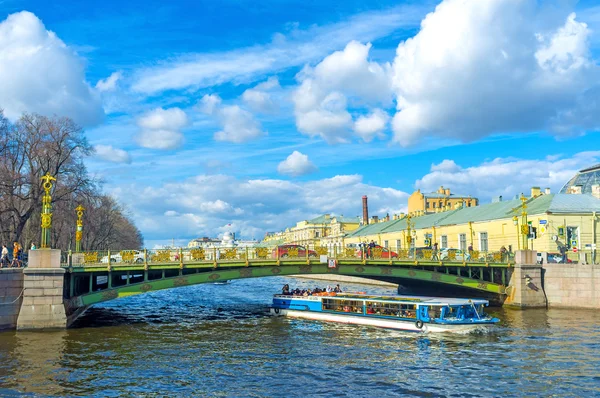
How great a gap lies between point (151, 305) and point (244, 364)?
33.3 meters

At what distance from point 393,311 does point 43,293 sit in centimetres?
2295

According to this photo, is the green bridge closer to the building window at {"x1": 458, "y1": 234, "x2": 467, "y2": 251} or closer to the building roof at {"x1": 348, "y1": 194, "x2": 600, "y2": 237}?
the building roof at {"x1": 348, "y1": 194, "x2": 600, "y2": 237}

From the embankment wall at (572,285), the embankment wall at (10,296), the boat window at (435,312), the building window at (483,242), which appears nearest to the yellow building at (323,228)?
the building window at (483,242)

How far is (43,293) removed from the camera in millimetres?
35969

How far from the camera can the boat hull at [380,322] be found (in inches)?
1502

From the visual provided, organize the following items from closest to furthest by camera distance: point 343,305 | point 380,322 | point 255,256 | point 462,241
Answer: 1. point 380,322
2. point 255,256
3. point 343,305
4. point 462,241

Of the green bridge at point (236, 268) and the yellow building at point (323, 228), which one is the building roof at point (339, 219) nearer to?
the yellow building at point (323, 228)

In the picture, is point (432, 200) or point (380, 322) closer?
point (380, 322)

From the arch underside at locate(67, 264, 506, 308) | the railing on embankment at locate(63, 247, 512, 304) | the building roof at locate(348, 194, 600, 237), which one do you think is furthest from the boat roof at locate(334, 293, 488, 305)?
the building roof at locate(348, 194, 600, 237)

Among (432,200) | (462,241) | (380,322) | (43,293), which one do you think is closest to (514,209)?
(462,241)

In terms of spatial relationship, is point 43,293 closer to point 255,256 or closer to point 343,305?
point 255,256

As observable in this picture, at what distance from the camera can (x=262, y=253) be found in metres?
44.4

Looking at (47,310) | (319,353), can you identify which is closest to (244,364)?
(319,353)

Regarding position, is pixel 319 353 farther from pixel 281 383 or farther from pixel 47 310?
pixel 47 310
